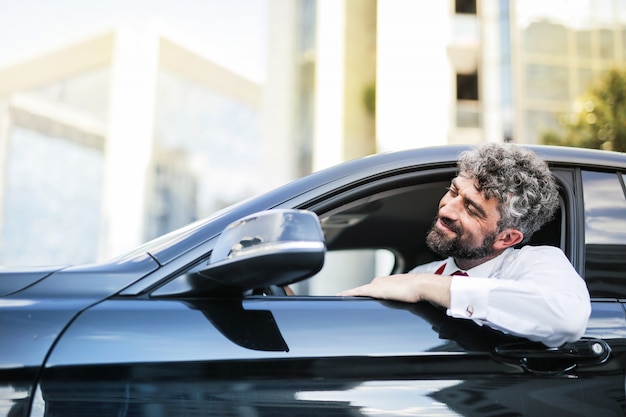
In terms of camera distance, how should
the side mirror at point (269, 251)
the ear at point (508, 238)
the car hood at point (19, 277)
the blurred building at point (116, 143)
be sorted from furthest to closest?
the blurred building at point (116, 143), the ear at point (508, 238), the car hood at point (19, 277), the side mirror at point (269, 251)

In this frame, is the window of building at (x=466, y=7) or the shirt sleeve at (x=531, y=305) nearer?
the shirt sleeve at (x=531, y=305)

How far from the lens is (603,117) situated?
1160 centimetres

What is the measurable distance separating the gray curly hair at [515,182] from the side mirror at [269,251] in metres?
0.67

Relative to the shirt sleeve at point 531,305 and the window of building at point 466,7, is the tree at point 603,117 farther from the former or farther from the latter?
the shirt sleeve at point 531,305

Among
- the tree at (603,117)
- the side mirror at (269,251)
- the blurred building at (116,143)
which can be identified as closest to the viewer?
the side mirror at (269,251)

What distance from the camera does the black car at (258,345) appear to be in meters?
1.25

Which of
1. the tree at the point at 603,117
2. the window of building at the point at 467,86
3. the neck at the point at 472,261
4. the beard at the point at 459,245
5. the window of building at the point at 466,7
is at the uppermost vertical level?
the window of building at the point at 466,7

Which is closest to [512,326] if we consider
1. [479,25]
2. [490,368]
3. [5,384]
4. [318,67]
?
[490,368]

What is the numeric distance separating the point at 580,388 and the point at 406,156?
0.70m

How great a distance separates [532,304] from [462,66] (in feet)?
51.7

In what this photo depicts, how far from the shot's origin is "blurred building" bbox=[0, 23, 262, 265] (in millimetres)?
21375

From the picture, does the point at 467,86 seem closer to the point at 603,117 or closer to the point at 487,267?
the point at 603,117

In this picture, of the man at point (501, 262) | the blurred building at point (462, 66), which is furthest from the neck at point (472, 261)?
the blurred building at point (462, 66)

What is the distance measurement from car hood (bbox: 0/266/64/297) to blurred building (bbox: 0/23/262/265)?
18765mm
